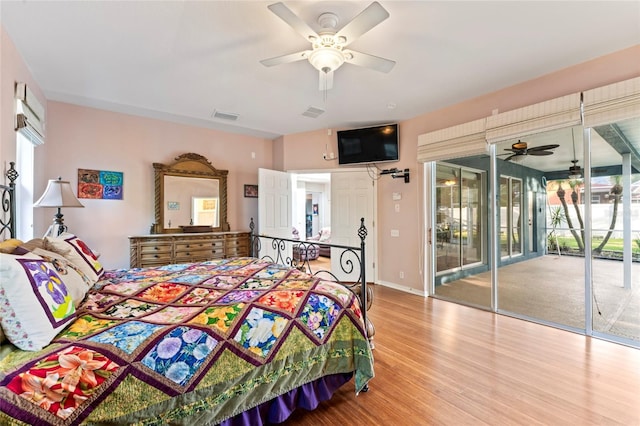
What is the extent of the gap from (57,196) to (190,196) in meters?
1.91

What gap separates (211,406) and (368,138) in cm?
434

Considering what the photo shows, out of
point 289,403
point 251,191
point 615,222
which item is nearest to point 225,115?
point 251,191

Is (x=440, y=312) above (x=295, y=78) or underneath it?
underneath

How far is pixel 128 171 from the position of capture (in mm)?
4371

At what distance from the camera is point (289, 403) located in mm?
1652

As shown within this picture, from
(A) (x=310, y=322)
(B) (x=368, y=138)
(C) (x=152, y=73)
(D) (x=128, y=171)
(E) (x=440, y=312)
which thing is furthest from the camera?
(B) (x=368, y=138)

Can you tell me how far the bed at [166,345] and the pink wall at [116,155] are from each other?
2.37 m

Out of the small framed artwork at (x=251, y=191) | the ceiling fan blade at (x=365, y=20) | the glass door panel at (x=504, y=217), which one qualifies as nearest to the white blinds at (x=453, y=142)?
the glass door panel at (x=504, y=217)

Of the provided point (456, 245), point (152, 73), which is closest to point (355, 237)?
point (456, 245)

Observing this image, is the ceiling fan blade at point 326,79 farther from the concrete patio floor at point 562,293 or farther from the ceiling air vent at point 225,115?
the concrete patio floor at point 562,293

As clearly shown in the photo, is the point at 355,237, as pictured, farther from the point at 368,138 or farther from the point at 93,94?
the point at 93,94

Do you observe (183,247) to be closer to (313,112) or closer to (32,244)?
(32,244)

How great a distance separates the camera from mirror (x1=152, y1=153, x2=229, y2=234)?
4566 millimetres

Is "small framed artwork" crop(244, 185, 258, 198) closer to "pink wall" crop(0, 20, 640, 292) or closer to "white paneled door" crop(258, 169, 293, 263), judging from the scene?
"pink wall" crop(0, 20, 640, 292)
